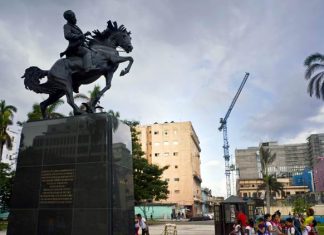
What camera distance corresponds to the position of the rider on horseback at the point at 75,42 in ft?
34.4

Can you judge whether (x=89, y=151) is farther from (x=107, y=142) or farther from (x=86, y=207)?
(x=86, y=207)

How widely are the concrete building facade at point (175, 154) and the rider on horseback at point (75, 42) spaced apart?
230 ft

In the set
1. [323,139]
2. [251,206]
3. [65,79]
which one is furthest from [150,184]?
[323,139]

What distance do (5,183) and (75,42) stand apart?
110ft

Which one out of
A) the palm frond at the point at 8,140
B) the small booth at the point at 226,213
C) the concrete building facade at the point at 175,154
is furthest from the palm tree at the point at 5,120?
the concrete building facade at the point at 175,154

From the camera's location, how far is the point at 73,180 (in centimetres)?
912

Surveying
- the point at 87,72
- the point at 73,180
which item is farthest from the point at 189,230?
the point at 73,180

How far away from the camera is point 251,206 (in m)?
27.4

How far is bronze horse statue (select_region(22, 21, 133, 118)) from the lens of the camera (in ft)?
34.3

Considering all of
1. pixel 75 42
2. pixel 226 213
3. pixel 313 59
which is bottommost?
pixel 226 213

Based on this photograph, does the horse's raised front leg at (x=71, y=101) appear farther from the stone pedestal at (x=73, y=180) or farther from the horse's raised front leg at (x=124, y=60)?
the horse's raised front leg at (x=124, y=60)

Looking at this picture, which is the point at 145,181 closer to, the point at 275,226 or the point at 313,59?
the point at 313,59

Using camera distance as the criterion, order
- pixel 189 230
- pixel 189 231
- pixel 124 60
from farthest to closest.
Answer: pixel 189 230 < pixel 189 231 < pixel 124 60

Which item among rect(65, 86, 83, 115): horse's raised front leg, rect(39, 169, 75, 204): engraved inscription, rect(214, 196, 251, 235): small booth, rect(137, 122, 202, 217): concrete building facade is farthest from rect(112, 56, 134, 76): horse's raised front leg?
rect(137, 122, 202, 217): concrete building facade
